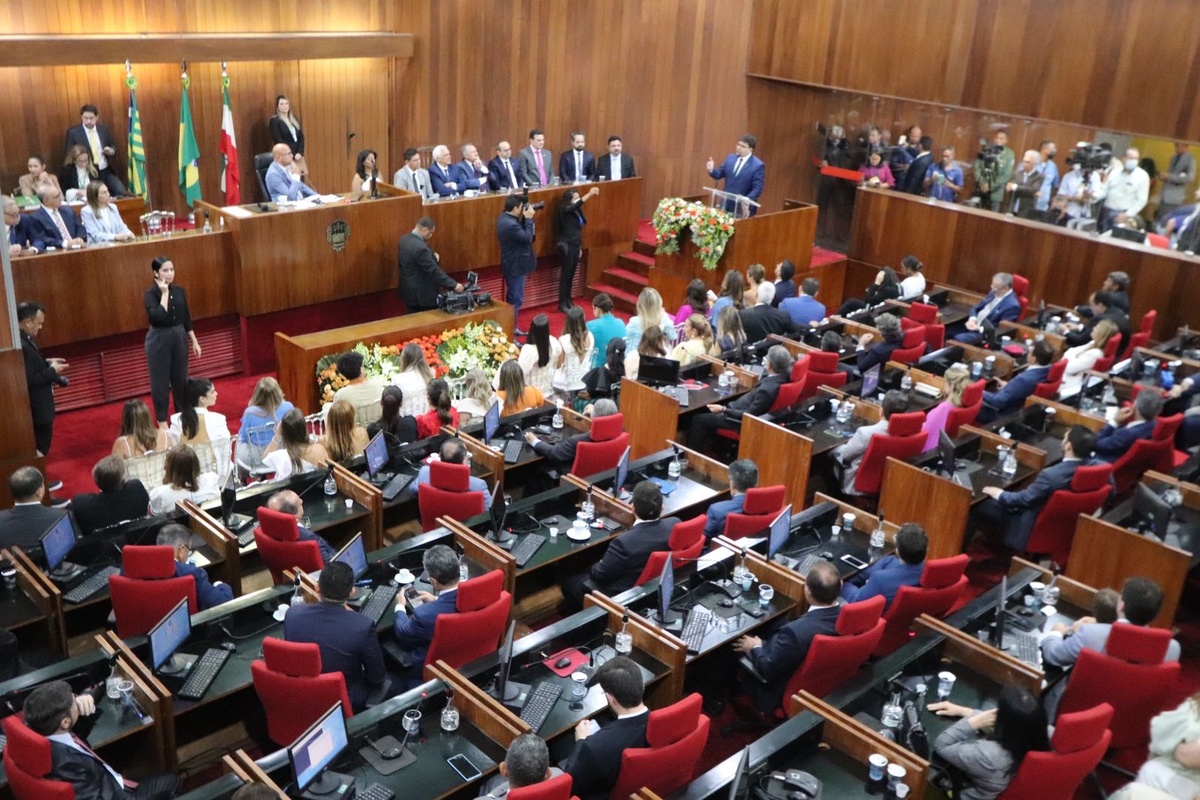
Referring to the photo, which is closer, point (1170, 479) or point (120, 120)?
point (1170, 479)

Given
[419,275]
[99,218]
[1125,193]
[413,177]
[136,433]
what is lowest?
[136,433]

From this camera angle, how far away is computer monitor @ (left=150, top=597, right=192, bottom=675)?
16.1ft

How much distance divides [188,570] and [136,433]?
1.63 m

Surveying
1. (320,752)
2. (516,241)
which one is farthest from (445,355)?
(320,752)

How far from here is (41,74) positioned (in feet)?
35.4

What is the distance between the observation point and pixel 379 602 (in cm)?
584

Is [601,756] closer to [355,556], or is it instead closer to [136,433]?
[355,556]

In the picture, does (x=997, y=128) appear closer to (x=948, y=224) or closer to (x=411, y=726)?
(x=948, y=224)

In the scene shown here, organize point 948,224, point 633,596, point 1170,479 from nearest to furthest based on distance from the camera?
point 633,596, point 1170,479, point 948,224

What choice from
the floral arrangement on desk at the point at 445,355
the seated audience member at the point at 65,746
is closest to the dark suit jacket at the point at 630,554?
the seated audience member at the point at 65,746

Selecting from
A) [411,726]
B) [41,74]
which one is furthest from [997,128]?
[411,726]

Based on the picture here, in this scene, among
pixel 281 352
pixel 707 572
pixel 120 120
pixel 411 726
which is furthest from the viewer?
pixel 120 120

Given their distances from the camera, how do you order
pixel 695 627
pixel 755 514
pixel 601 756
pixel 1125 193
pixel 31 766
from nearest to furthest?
pixel 31 766
pixel 601 756
pixel 695 627
pixel 755 514
pixel 1125 193

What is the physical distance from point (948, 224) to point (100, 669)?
36.4 feet
